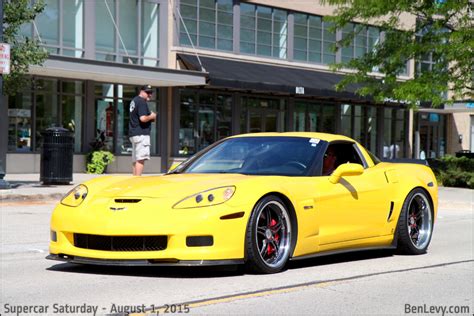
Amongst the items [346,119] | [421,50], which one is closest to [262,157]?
[421,50]

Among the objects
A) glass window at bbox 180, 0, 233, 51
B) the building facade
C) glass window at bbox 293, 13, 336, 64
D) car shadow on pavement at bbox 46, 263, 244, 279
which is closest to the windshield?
car shadow on pavement at bbox 46, 263, 244, 279

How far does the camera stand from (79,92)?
89.0ft

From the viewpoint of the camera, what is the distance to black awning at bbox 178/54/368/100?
94.0 ft

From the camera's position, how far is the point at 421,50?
23531 millimetres

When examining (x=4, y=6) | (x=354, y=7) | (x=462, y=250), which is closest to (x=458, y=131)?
(x=354, y=7)

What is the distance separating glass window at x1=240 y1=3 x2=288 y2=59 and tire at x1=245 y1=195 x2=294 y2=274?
25.4 metres

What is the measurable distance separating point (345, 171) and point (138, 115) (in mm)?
7732

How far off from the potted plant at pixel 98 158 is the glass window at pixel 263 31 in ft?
26.0

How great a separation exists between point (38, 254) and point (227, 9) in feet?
79.0

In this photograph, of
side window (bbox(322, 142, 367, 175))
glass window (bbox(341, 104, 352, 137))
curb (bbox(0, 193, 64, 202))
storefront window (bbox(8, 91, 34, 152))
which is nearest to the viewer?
side window (bbox(322, 142, 367, 175))

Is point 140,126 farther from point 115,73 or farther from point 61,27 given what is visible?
point 61,27

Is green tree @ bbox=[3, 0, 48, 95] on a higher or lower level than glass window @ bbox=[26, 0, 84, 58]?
lower

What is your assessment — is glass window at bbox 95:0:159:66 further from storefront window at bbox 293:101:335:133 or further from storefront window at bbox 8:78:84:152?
storefront window at bbox 293:101:335:133

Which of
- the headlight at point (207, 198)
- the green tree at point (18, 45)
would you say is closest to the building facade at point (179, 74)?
the green tree at point (18, 45)
